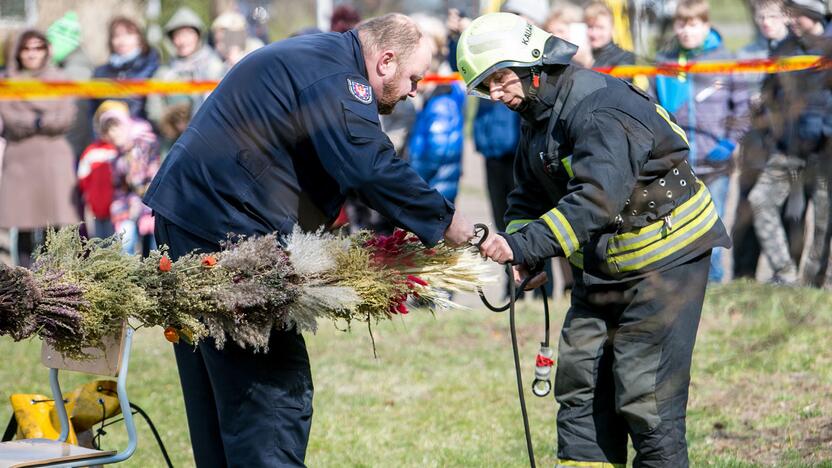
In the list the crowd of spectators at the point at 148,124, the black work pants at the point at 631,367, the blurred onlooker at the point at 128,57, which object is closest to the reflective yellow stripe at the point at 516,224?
the black work pants at the point at 631,367

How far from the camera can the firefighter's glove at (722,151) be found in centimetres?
238

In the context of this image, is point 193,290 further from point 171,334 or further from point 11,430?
point 11,430

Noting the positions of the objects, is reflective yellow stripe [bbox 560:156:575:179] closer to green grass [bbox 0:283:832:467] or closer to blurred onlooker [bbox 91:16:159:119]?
green grass [bbox 0:283:832:467]

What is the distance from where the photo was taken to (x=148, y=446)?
6180mm

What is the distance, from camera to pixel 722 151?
2441mm

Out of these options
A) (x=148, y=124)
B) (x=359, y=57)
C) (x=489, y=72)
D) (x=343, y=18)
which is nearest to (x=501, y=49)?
(x=489, y=72)

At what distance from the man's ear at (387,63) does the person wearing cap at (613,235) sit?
0.34m

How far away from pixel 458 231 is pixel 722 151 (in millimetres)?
1717

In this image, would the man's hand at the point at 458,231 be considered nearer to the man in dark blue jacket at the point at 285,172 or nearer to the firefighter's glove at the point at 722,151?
the man in dark blue jacket at the point at 285,172

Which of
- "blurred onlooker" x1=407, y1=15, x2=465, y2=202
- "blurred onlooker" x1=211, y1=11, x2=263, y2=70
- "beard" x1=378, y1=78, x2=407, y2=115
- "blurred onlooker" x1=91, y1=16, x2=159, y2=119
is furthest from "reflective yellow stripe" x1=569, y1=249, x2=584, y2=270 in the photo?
"blurred onlooker" x1=91, y1=16, x2=159, y2=119

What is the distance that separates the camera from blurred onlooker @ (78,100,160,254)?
32.1ft

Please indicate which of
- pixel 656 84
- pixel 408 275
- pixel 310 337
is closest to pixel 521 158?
pixel 408 275

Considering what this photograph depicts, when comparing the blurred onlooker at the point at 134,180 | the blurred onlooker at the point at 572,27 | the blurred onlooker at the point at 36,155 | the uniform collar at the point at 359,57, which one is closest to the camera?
the uniform collar at the point at 359,57

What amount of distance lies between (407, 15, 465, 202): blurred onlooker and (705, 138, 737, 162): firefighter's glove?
262 inches
